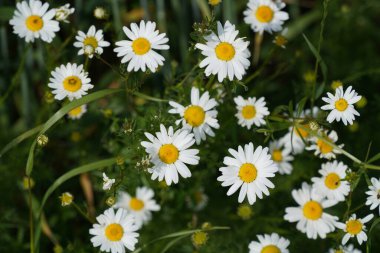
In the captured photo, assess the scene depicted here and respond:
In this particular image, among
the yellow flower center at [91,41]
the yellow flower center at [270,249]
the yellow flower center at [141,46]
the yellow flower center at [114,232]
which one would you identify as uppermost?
the yellow flower center at [91,41]

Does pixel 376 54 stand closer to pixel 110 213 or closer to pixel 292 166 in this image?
pixel 292 166

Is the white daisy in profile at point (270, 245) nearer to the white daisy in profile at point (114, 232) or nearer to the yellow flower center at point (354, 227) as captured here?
the yellow flower center at point (354, 227)

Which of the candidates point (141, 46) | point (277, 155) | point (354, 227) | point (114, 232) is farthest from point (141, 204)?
point (354, 227)

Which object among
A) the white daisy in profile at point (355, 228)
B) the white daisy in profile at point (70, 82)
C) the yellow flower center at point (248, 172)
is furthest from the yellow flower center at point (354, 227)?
the white daisy in profile at point (70, 82)

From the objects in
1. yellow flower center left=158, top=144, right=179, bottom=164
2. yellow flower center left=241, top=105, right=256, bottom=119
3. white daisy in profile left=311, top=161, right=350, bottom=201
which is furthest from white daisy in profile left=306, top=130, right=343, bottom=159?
yellow flower center left=158, top=144, right=179, bottom=164

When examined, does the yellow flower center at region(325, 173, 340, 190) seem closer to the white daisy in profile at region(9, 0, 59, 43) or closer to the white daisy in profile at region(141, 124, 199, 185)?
the white daisy in profile at region(141, 124, 199, 185)

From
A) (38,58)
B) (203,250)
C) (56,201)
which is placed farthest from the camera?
(38,58)

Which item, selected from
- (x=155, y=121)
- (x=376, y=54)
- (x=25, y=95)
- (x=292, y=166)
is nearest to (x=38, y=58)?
(x=25, y=95)
